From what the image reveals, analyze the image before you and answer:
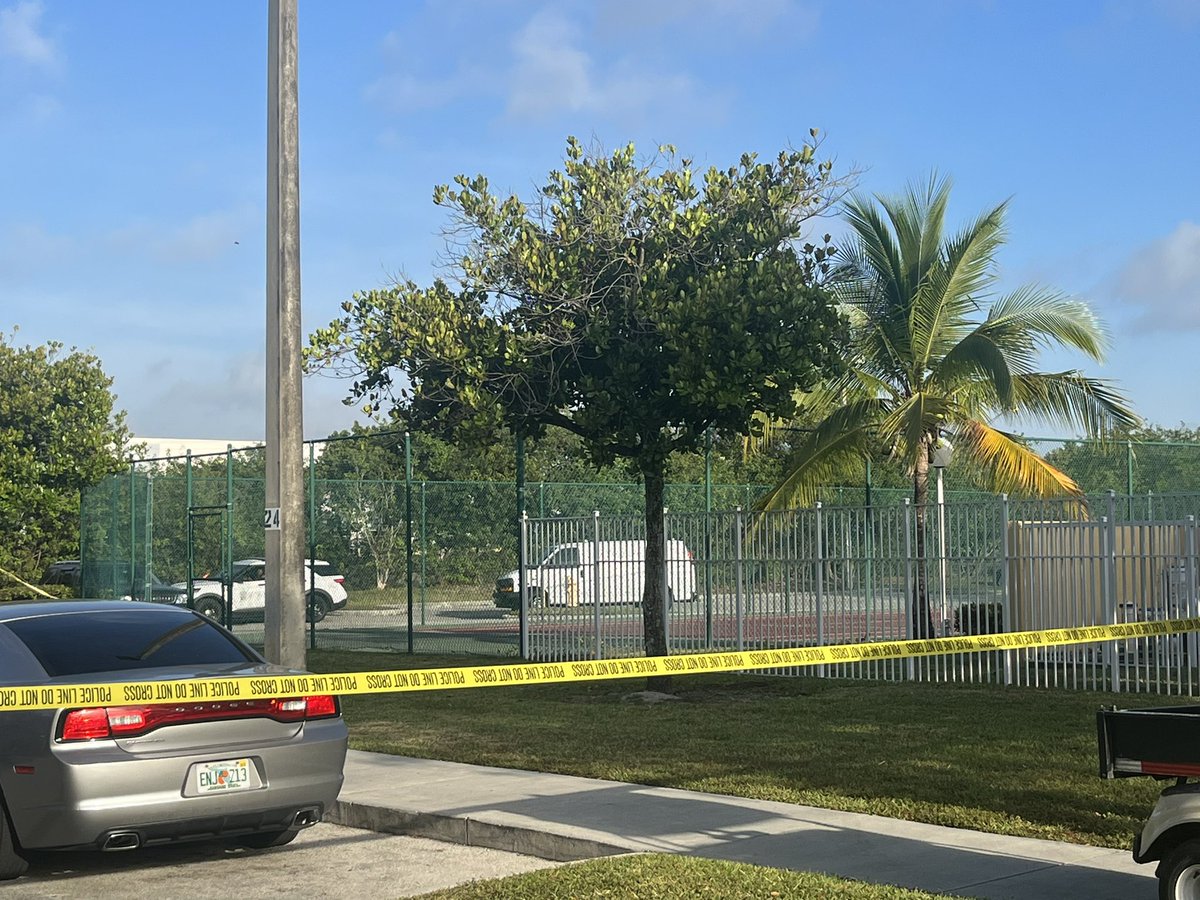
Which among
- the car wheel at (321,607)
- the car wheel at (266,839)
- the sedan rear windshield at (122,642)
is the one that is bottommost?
the car wheel at (266,839)

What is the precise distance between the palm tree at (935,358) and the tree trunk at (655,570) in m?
3.69

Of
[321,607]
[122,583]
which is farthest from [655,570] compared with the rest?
[122,583]

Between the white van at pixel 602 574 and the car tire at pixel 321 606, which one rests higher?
the white van at pixel 602 574

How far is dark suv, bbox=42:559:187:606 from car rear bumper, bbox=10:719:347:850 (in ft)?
67.2

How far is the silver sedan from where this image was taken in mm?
7398

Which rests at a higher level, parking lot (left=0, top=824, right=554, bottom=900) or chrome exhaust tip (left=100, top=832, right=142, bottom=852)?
chrome exhaust tip (left=100, top=832, right=142, bottom=852)

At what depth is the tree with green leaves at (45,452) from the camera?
3703cm

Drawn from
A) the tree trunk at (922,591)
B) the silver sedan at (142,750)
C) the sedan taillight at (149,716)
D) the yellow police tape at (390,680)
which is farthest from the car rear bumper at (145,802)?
the tree trunk at (922,591)

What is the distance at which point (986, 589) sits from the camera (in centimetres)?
1652

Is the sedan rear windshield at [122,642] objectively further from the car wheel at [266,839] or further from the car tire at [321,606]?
the car tire at [321,606]

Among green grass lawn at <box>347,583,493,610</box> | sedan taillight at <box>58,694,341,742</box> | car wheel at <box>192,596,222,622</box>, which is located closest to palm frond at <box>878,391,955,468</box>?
green grass lawn at <box>347,583,493,610</box>

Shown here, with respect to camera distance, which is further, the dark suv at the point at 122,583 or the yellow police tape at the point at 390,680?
the dark suv at the point at 122,583

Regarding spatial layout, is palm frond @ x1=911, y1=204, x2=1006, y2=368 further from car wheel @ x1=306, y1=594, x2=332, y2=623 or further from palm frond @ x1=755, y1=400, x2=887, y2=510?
car wheel @ x1=306, y1=594, x2=332, y2=623

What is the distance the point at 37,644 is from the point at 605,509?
20933 millimetres
